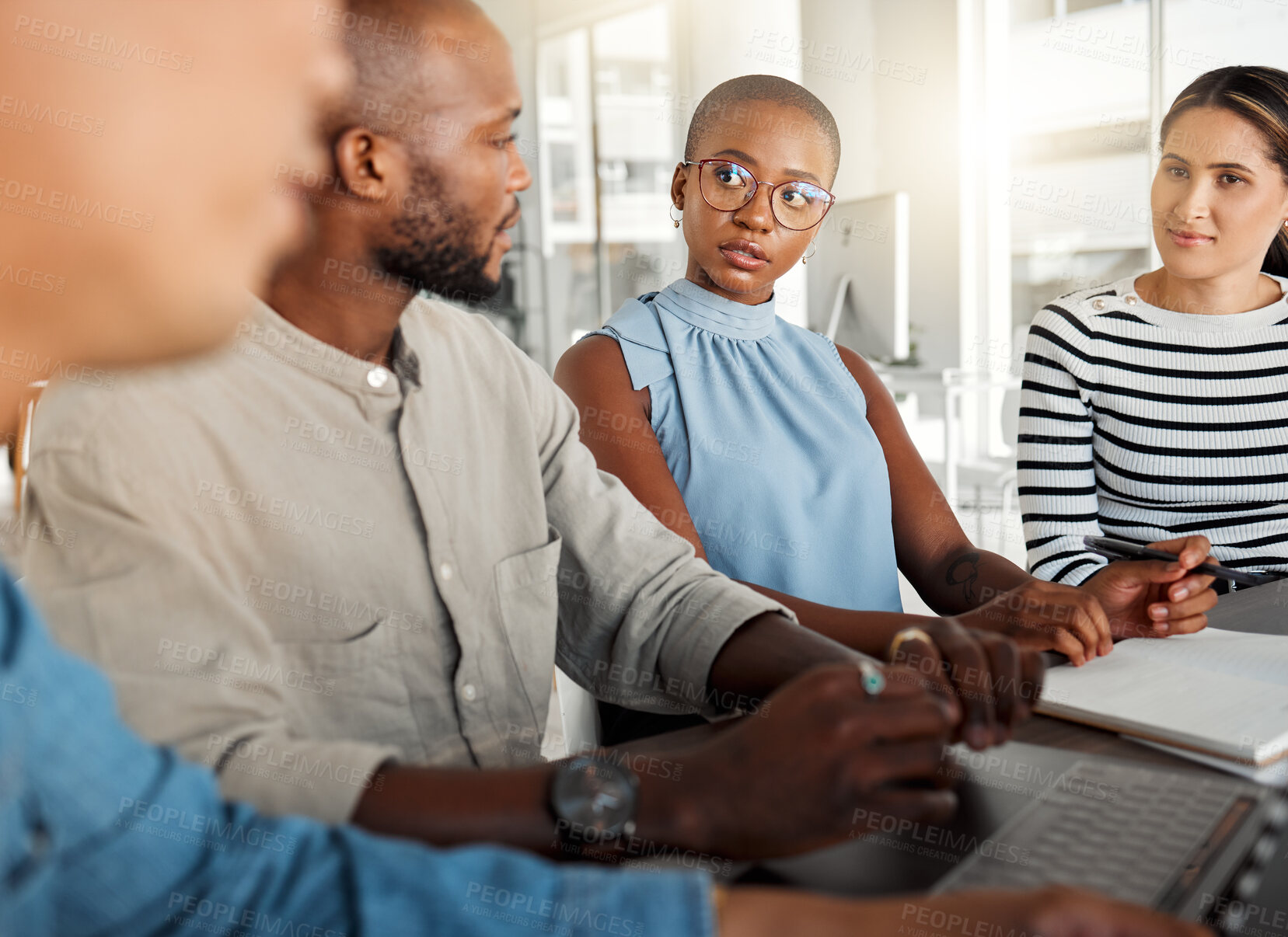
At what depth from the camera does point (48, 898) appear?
0.48 m

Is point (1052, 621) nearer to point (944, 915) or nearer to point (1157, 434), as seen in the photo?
point (944, 915)

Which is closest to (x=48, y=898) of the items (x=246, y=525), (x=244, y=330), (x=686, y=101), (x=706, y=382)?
(x=246, y=525)

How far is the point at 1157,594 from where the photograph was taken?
1.17 meters

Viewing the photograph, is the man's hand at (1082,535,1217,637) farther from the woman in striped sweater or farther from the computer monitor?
the computer monitor

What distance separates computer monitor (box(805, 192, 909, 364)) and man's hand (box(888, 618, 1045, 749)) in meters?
2.14

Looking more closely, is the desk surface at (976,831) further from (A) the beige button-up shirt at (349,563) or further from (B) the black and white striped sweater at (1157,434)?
(B) the black and white striped sweater at (1157,434)

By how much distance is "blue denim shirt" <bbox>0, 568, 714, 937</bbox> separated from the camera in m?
0.48

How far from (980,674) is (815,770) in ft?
0.75

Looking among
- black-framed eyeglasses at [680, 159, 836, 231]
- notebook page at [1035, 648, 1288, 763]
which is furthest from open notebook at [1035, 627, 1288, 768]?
black-framed eyeglasses at [680, 159, 836, 231]

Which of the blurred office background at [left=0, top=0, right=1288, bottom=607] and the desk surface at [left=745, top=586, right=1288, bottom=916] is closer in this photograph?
the desk surface at [left=745, top=586, right=1288, bottom=916]

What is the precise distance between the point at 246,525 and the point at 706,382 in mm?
832

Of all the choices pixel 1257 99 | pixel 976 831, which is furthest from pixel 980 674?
pixel 1257 99

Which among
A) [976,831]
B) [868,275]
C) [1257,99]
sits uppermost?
[1257,99]

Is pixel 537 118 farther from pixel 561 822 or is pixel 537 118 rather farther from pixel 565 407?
pixel 561 822
